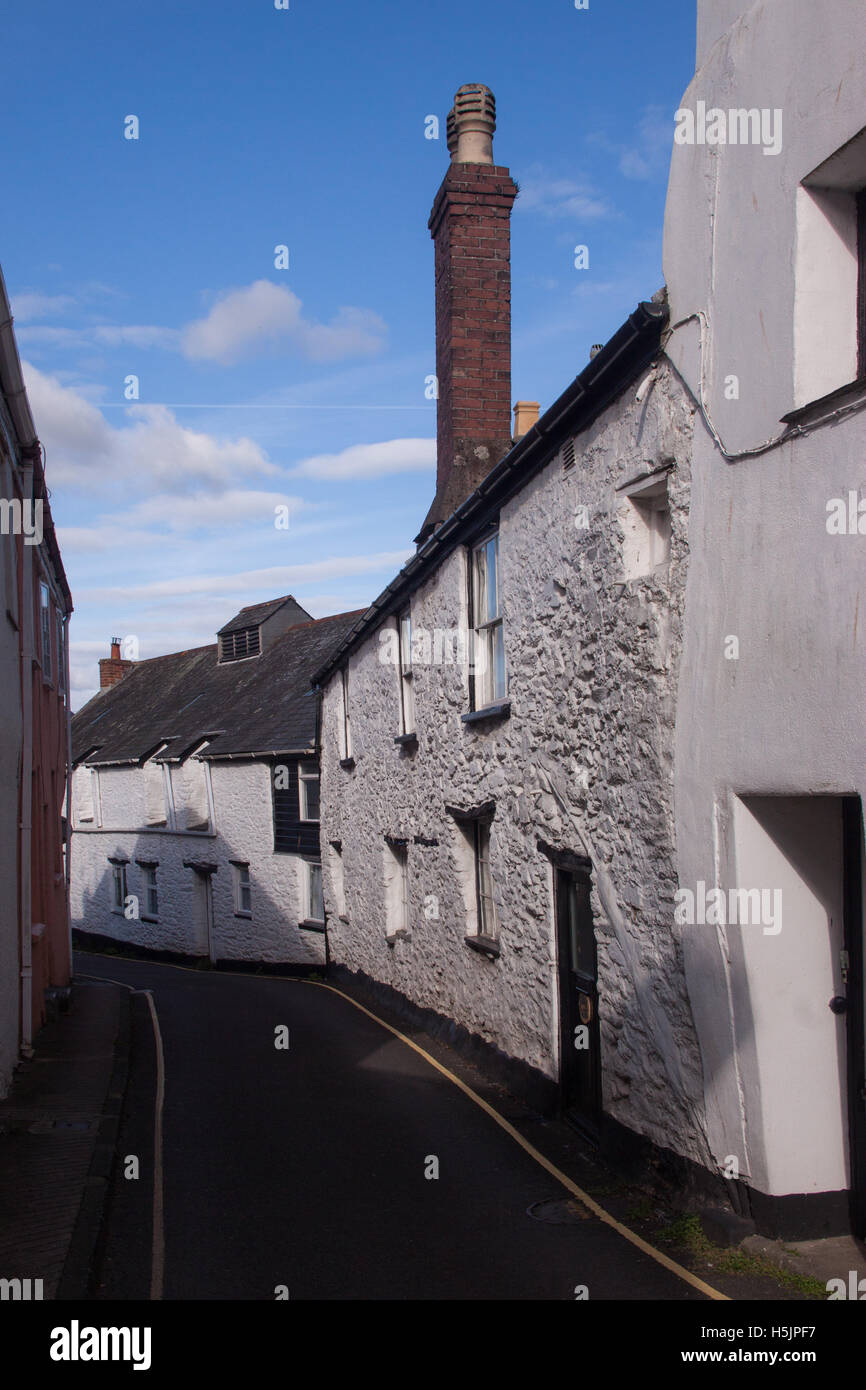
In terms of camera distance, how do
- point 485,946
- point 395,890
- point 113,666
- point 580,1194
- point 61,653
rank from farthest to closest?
1. point 113,666
2. point 61,653
3. point 395,890
4. point 485,946
5. point 580,1194

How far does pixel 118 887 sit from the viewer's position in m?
32.0

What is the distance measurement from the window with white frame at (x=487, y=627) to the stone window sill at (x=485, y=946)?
2.33 meters

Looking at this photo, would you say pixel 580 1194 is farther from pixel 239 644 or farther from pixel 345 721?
pixel 239 644

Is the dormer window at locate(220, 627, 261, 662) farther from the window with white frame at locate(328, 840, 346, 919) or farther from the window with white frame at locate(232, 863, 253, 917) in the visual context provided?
the window with white frame at locate(328, 840, 346, 919)

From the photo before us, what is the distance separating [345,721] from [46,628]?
5268 mm

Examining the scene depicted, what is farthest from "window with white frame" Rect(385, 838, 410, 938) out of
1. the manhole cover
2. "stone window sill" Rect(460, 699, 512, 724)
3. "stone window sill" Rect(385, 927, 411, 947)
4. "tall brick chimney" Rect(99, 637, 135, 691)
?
"tall brick chimney" Rect(99, 637, 135, 691)

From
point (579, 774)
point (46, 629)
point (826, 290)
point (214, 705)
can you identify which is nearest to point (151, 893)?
point (214, 705)

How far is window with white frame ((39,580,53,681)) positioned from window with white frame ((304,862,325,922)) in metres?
7.58

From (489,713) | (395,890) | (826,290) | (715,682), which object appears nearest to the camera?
(826,290)

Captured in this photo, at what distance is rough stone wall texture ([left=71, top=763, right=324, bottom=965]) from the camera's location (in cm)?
2348

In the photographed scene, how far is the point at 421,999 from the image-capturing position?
1373 cm

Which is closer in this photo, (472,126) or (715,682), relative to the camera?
(715,682)
